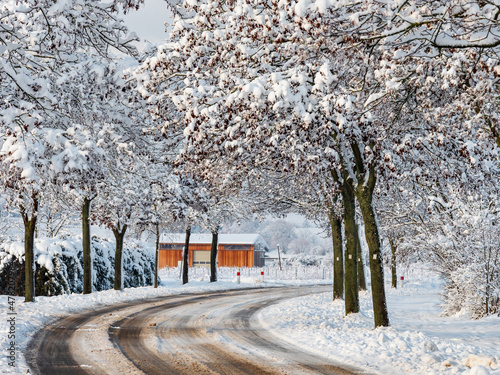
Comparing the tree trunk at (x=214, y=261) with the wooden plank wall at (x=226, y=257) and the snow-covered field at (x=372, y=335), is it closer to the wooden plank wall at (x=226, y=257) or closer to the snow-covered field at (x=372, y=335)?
the snow-covered field at (x=372, y=335)

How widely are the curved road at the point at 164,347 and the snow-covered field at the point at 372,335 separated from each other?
474mm

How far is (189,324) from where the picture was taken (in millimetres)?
13289

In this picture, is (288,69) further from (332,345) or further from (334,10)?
(332,345)

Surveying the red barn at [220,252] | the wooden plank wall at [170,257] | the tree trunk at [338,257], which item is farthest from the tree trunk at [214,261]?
the wooden plank wall at [170,257]

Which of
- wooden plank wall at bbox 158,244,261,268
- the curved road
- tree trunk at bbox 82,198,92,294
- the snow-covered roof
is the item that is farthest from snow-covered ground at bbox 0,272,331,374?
wooden plank wall at bbox 158,244,261,268

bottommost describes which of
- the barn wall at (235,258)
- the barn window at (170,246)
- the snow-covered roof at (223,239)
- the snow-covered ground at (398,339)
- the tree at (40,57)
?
the barn wall at (235,258)

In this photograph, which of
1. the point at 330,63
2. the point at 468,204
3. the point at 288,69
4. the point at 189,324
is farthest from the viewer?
the point at 468,204

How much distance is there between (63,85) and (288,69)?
4.16 metres

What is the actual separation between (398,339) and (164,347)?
463 cm

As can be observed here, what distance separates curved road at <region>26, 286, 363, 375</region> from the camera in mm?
7969

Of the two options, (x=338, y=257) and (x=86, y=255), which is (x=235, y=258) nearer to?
(x=86, y=255)

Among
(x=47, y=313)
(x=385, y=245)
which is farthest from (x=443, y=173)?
(x=385, y=245)

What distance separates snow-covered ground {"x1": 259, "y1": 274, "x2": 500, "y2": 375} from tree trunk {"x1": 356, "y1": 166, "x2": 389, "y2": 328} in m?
0.48

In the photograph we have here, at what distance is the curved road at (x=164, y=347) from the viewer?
7.97m
